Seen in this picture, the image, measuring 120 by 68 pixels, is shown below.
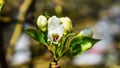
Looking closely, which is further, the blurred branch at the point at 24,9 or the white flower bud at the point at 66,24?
the blurred branch at the point at 24,9

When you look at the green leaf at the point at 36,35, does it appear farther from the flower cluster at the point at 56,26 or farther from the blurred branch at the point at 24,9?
the blurred branch at the point at 24,9

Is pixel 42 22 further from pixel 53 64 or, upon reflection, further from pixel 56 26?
pixel 53 64

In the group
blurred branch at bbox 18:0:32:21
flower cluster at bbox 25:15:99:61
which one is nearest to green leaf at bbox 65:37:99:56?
flower cluster at bbox 25:15:99:61

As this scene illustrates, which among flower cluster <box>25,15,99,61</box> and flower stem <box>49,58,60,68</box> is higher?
flower cluster <box>25,15,99,61</box>

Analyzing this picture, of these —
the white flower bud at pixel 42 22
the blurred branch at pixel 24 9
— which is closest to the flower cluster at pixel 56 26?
the white flower bud at pixel 42 22

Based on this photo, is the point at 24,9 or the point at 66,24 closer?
the point at 66,24

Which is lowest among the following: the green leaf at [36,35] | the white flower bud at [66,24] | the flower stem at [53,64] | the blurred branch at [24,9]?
the flower stem at [53,64]

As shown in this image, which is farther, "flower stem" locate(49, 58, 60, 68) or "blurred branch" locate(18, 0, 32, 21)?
"blurred branch" locate(18, 0, 32, 21)

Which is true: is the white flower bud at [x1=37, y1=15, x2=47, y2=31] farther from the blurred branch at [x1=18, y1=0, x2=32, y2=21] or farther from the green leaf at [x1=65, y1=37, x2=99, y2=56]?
the blurred branch at [x1=18, y1=0, x2=32, y2=21]

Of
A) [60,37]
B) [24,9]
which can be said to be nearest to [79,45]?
[60,37]
